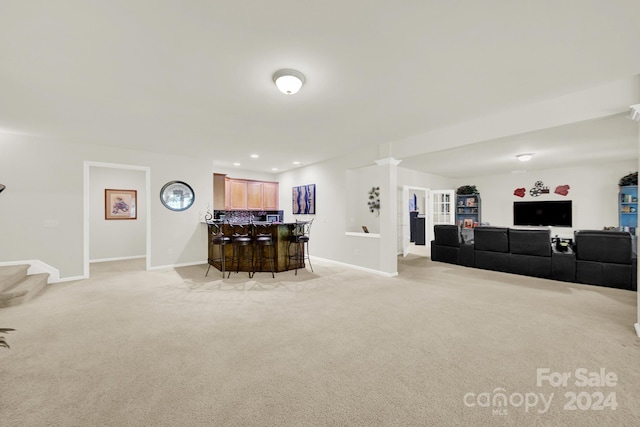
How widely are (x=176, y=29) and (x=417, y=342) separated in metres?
3.30

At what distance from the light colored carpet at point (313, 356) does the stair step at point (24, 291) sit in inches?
5.4

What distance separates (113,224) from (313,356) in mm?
7228

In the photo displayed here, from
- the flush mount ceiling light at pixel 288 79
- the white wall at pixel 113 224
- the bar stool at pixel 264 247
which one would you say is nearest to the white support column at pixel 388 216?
the bar stool at pixel 264 247

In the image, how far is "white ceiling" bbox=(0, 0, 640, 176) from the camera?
1.76m

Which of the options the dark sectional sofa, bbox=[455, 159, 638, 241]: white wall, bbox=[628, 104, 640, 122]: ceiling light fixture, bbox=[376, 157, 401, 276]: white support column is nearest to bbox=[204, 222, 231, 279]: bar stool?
bbox=[376, 157, 401, 276]: white support column

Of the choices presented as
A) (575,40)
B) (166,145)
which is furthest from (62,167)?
(575,40)

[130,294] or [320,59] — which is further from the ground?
[320,59]

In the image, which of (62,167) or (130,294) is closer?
(130,294)

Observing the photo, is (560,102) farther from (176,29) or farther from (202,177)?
(202,177)

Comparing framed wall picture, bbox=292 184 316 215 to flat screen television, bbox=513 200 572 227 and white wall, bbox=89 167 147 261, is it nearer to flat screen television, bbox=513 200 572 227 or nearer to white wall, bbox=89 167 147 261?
white wall, bbox=89 167 147 261

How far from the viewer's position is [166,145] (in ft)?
16.8

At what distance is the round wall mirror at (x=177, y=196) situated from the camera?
19.3ft

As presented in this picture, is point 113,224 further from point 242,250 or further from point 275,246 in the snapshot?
point 275,246

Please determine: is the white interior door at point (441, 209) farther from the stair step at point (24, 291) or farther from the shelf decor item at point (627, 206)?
the stair step at point (24, 291)
